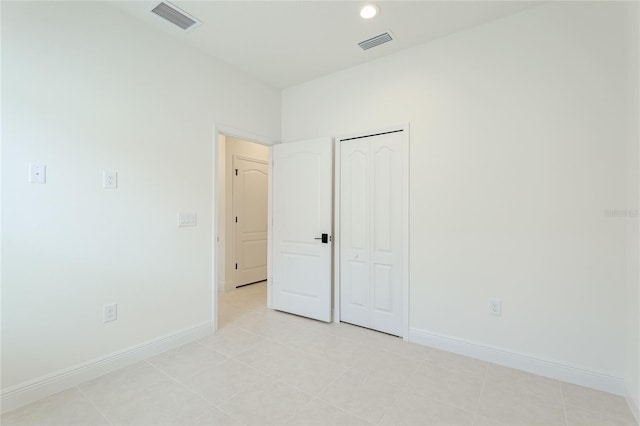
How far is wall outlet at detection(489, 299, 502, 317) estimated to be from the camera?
2.43 meters

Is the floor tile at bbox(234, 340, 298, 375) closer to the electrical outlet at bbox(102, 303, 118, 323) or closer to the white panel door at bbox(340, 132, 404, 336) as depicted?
the white panel door at bbox(340, 132, 404, 336)

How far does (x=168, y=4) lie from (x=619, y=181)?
3521 mm

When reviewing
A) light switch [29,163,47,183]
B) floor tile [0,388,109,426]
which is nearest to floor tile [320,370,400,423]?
floor tile [0,388,109,426]

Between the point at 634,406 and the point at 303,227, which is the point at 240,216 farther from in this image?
the point at 634,406

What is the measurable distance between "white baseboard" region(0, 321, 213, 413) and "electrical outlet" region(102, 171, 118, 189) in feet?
4.31

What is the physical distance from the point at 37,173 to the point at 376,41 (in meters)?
2.88

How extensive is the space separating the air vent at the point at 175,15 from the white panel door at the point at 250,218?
231 cm

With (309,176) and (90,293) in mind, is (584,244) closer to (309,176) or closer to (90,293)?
(309,176)

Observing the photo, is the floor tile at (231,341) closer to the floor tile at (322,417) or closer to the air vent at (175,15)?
the floor tile at (322,417)

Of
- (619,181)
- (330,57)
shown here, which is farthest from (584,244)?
(330,57)

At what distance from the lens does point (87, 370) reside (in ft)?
7.08

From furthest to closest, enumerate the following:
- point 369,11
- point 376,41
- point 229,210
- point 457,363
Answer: point 229,210 < point 376,41 < point 457,363 < point 369,11

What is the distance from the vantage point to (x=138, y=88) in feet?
8.07

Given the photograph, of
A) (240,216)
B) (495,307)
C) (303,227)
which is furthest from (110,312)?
(495,307)
